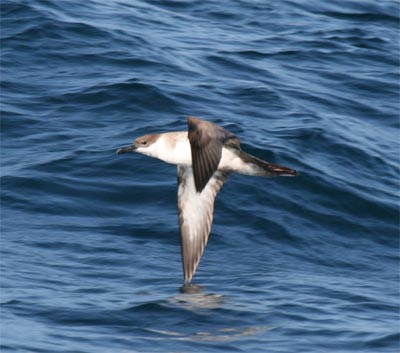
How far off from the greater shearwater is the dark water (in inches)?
16.0

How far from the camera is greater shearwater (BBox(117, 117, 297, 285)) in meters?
8.15

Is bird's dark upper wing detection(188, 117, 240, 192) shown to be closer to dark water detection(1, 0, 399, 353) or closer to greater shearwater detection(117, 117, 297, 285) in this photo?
greater shearwater detection(117, 117, 297, 285)

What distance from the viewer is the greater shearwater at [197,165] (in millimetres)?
8148

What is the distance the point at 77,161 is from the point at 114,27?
4.91m

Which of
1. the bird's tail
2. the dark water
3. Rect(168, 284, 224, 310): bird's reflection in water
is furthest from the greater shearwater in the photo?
the dark water

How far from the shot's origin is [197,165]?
8062mm

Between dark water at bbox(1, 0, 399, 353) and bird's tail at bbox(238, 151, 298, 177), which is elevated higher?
bird's tail at bbox(238, 151, 298, 177)

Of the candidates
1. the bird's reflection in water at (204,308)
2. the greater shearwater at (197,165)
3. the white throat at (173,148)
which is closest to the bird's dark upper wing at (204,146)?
the greater shearwater at (197,165)

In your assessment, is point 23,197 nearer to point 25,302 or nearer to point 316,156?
point 25,302

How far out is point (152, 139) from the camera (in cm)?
894

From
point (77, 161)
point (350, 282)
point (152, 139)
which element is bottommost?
→ point (350, 282)

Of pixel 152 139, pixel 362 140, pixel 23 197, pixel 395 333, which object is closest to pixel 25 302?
pixel 152 139

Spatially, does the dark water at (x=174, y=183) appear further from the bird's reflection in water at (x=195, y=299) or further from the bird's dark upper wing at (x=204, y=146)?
the bird's dark upper wing at (x=204, y=146)

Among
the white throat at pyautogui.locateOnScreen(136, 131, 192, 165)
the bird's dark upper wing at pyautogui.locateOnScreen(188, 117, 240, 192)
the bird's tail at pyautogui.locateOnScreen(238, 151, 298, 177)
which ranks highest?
the bird's dark upper wing at pyautogui.locateOnScreen(188, 117, 240, 192)
